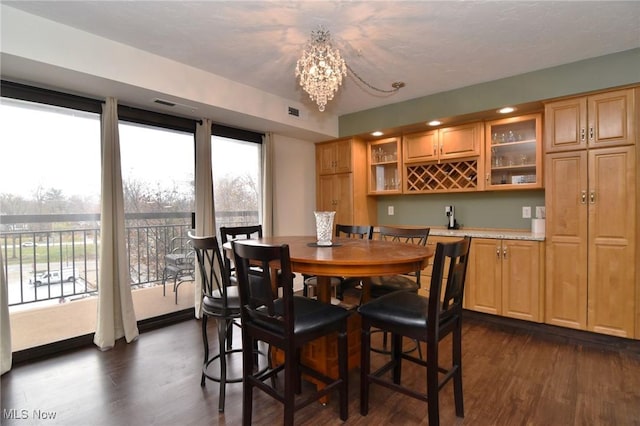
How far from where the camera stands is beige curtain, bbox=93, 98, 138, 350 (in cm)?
286

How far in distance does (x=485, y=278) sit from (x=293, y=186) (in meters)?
2.83

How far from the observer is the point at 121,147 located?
321 cm

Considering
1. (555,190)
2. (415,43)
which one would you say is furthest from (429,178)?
(415,43)

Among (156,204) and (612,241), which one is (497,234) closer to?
(612,241)

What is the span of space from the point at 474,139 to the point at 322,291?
2.76m

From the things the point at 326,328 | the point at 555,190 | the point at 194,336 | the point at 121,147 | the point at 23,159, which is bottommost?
the point at 194,336

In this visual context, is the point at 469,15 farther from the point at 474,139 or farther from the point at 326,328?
the point at 326,328

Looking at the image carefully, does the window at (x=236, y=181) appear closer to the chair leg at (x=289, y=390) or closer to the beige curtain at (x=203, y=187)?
the beige curtain at (x=203, y=187)

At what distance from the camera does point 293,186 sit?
482 cm

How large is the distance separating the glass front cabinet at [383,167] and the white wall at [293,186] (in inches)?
37.2

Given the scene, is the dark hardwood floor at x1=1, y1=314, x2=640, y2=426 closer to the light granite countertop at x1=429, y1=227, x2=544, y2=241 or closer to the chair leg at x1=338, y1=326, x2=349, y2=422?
the chair leg at x1=338, y1=326, x2=349, y2=422

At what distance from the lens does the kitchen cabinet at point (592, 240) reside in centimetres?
277

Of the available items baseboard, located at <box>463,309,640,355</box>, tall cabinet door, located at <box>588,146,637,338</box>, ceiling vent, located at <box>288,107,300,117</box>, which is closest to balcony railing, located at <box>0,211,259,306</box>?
ceiling vent, located at <box>288,107,300,117</box>

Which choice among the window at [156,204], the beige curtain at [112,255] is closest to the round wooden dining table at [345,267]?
the beige curtain at [112,255]
